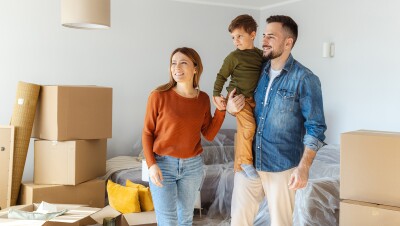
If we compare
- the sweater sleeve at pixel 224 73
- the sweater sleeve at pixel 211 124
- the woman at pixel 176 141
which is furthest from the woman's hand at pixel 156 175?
the sweater sleeve at pixel 224 73

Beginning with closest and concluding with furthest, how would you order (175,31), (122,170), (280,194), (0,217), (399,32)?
(280,194)
(0,217)
(399,32)
(122,170)
(175,31)

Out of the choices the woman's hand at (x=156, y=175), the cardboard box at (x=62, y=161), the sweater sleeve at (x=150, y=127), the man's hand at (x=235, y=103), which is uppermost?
the man's hand at (x=235, y=103)

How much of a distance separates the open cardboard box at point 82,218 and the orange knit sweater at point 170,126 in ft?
2.45

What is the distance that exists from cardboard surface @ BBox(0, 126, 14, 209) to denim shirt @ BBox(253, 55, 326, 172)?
2.26m

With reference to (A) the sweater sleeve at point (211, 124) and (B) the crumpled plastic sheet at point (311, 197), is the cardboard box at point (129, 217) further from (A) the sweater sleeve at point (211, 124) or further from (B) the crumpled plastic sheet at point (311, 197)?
(A) the sweater sleeve at point (211, 124)

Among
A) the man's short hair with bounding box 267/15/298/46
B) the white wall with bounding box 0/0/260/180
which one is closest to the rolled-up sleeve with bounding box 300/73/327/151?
the man's short hair with bounding box 267/15/298/46

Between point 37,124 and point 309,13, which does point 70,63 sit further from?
point 309,13

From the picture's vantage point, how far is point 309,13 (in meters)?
5.09

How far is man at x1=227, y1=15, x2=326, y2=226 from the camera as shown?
6.63 ft

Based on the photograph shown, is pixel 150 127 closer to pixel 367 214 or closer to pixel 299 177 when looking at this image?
pixel 299 177

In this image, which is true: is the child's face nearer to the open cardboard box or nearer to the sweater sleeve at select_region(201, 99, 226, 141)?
the sweater sleeve at select_region(201, 99, 226, 141)

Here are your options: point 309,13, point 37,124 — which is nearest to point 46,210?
point 37,124

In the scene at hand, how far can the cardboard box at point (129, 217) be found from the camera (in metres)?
3.22

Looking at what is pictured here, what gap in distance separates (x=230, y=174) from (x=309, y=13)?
197cm
